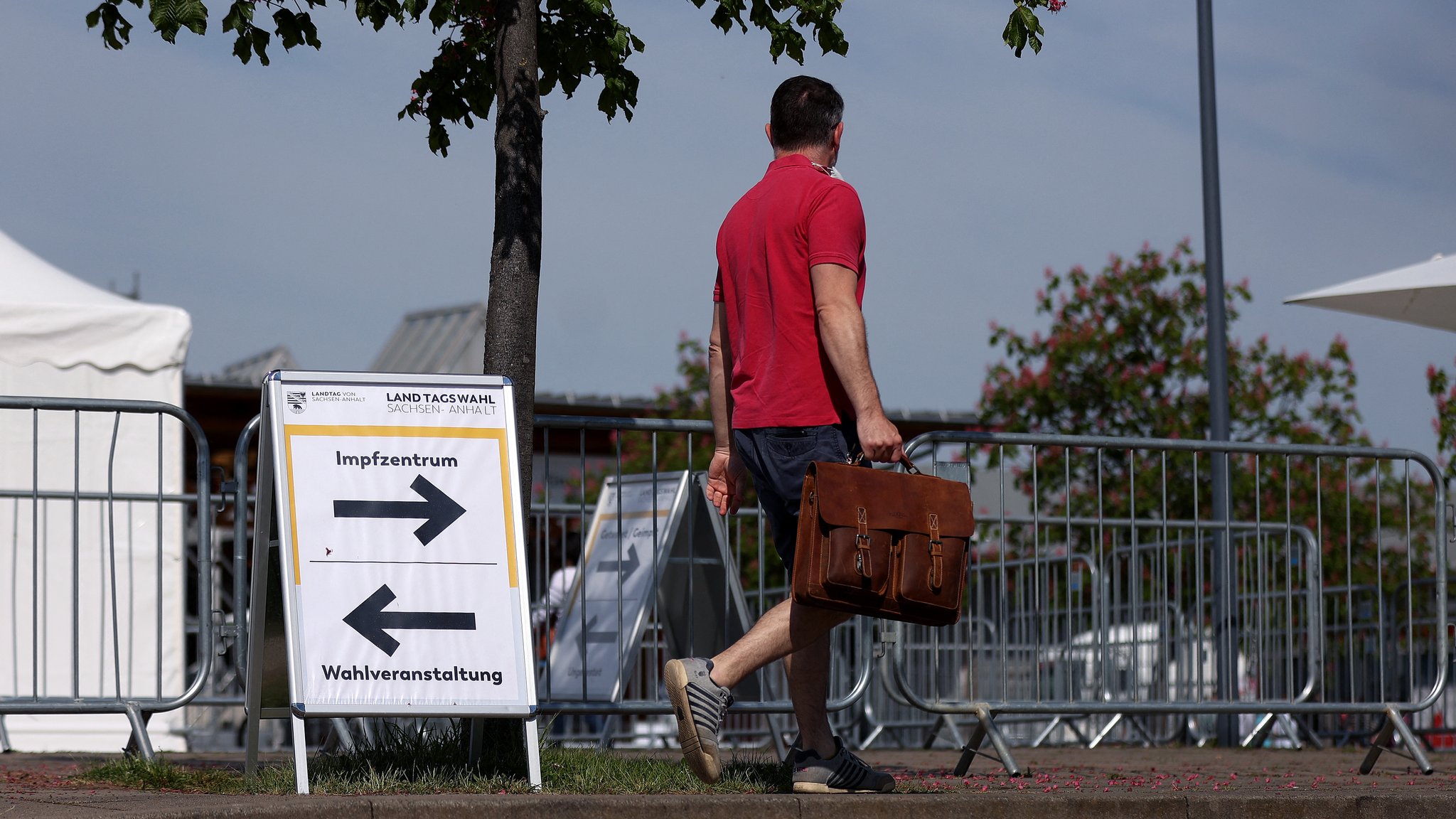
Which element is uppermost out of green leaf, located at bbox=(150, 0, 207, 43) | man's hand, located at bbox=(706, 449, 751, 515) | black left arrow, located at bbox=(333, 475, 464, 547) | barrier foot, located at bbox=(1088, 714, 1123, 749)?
green leaf, located at bbox=(150, 0, 207, 43)

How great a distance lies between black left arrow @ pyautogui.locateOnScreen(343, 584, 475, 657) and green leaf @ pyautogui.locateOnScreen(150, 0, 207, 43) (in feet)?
5.48

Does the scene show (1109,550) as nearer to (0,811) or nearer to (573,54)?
(573,54)

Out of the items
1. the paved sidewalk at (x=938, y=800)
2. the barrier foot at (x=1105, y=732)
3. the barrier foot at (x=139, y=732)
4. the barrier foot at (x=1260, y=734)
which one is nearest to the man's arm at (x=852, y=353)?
the paved sidewalk at (x=938, y=800)

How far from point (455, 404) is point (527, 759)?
1.02 m

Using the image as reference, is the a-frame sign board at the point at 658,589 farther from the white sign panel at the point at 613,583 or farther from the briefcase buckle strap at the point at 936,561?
the briefcase buckle strap at the point at 936,561

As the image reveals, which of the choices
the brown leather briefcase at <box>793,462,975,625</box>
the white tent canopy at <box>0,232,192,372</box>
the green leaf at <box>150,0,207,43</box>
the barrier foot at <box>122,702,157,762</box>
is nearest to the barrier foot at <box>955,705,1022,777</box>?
the brown leather briefcase at <box>793,462,975,625</box>

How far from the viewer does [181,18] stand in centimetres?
494

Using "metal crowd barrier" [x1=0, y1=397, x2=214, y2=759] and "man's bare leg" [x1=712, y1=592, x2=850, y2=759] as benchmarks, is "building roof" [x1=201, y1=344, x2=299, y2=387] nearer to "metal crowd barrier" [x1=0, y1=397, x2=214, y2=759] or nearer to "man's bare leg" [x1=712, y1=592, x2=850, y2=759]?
"metal crowd barrier" [x1=0, y1=397, x2=214, y2=759]

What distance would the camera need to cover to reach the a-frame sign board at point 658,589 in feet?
25.4

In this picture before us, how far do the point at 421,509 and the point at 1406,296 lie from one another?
22.4 ft

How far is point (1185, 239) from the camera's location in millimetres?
18000

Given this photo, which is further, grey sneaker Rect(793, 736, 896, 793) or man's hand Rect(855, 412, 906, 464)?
grey sneaker Rect(793, 736, 896, 793)

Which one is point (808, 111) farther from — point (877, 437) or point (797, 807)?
point (797, 807)

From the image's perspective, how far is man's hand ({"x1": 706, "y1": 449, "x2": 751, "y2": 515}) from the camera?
16.5 ft
